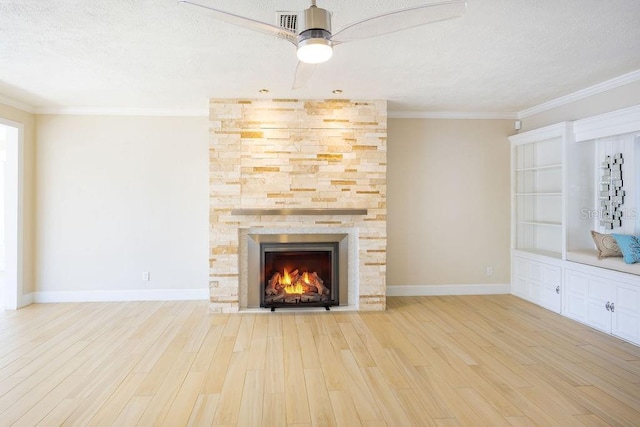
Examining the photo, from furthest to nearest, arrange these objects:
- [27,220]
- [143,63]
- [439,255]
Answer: [439,255] < [27,220] < [143,63]

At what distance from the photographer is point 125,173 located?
5199 millimetres

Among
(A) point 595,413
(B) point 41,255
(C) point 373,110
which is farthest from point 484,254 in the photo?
(B) point 41,255

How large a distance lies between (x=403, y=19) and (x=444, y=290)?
4.33 meters

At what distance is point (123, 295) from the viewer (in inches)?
205

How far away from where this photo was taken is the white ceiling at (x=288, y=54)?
2510 mm

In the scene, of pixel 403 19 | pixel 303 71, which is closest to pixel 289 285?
pixel 303 71

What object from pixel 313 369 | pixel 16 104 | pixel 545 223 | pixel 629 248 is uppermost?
pixel 16 104

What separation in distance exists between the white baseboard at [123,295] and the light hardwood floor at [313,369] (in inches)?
18.2

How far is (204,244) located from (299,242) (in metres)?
1.45

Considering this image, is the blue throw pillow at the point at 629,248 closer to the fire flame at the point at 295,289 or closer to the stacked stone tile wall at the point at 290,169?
the stacked stone tile wall at the point at 290,169

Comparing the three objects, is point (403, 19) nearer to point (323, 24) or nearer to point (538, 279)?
point (323, 24)

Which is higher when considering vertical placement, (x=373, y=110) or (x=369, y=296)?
(x=373, y=110)

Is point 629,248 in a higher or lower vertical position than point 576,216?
lower

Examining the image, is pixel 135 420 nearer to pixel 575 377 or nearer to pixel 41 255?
pixel 575 377
